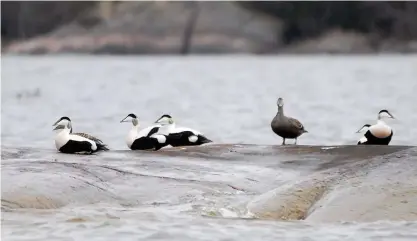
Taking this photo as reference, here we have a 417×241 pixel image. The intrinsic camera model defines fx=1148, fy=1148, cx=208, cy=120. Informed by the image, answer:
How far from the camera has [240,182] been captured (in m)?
11.3

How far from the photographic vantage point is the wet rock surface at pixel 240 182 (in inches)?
390

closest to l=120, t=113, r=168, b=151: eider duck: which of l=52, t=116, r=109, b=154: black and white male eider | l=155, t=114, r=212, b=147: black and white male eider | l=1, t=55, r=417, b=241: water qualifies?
l=155, t=114, r=212, b=147: black and white male eider

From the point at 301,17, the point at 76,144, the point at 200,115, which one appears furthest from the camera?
the point at 301,17

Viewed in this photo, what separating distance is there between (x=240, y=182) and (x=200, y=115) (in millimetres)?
16774

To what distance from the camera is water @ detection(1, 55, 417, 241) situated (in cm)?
951

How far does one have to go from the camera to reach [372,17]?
7719cm

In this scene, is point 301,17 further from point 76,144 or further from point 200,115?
point 76,144

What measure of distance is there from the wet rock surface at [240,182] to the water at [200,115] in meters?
0.05

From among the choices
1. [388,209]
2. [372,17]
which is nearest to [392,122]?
[388,209]

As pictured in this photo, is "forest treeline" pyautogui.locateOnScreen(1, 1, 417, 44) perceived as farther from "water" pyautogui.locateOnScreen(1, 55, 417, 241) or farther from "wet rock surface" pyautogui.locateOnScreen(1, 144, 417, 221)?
"wet rock surface" pyautogui.locateOnScreen(1, 144, 417, 221)

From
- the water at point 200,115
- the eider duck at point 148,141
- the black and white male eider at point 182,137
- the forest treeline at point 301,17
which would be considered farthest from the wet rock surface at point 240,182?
the forest treeline at point 301,17

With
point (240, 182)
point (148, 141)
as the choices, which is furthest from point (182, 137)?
point (240, 182)

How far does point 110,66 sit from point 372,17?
18557mm

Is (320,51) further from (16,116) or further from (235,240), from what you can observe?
(235,240)
